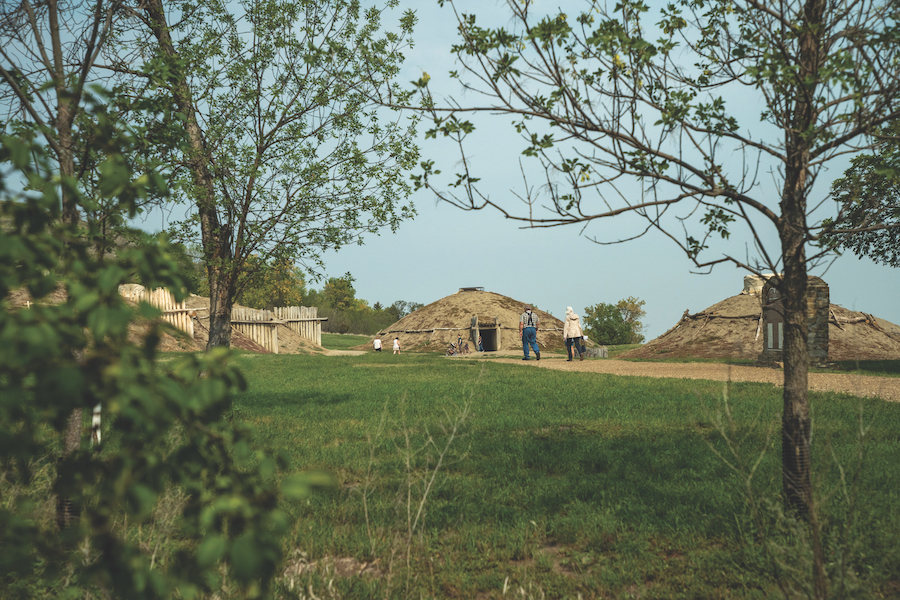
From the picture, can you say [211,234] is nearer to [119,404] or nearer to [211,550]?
[119,404]

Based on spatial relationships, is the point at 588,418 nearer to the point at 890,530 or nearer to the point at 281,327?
the point at 890,530

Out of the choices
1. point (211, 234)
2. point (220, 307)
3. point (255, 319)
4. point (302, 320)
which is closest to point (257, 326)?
point (255, 319)

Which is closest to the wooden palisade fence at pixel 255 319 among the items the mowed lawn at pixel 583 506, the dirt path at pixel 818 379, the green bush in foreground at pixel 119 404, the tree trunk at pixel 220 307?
the tree trunk at pixel 220 307

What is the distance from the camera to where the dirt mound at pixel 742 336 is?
85.9 feet

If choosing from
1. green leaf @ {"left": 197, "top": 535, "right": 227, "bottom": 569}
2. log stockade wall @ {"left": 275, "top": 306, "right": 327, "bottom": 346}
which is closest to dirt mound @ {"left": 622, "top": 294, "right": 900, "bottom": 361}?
log stockade wall @ {"left": 275, "top": 306, "right": 327, "bottom": 346}

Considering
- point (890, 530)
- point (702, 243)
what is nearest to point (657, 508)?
point (890, 530)

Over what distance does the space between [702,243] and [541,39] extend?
72.0 inches

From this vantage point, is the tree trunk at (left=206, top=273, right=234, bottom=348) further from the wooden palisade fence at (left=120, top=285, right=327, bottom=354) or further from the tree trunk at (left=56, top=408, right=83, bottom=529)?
the wooden palisade fence at (left=120, top=285, right=327, bottom=354)

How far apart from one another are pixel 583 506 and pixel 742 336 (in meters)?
25.6

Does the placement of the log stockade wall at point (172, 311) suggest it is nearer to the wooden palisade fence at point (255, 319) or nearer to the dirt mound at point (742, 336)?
the wooden palisade fence at point (255, 319)

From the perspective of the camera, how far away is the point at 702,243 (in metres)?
4.48

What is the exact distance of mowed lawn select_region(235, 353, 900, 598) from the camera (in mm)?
3703

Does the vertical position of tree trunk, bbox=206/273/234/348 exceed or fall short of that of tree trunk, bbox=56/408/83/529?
it exceeds it

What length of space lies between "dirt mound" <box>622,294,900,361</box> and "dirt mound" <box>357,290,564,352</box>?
461 inches
